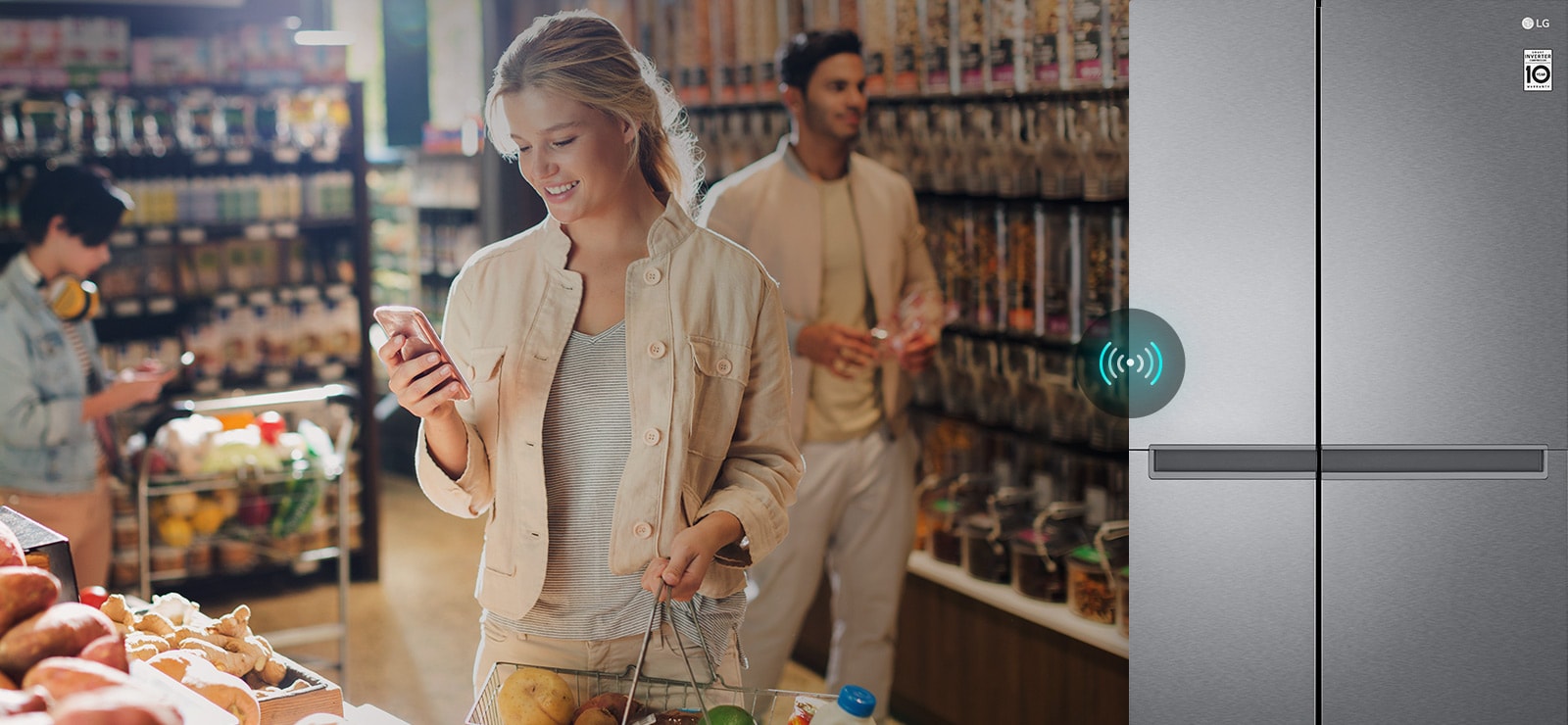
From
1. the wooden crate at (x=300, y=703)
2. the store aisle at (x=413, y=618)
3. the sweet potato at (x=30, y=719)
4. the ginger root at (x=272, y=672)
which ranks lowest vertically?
the store aisle at (x=413, y=618)

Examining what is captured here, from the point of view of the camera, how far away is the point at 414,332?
1.87m

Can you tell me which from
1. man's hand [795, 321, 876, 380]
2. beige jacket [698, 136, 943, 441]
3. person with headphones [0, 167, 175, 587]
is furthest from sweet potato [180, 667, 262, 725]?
person with headphones [0, 167, 175, 587]

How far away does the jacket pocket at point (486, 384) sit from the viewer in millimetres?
2025

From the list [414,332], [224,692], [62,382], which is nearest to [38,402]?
[62,382]

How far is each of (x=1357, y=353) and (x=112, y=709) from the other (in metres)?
1.89

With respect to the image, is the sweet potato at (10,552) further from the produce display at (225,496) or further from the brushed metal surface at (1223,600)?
the produce display at (225,496)

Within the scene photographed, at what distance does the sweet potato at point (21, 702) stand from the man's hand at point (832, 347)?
1833 mm

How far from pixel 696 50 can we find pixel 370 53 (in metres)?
0.76

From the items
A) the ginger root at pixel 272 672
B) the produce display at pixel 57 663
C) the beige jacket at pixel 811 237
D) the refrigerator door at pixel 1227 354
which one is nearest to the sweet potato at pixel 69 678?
the produce display at pixel 57 663

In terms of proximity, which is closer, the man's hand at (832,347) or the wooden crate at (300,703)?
the wooden crate at (300,703)

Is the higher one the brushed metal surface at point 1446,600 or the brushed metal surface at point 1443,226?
the brushed metal surface at point 1443,226

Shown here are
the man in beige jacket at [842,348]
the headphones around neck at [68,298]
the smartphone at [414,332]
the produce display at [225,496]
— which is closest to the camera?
the smartphone at [414,332]

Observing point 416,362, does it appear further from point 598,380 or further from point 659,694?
point 659,694

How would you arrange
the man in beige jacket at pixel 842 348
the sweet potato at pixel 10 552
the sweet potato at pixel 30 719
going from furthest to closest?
the man in beige jacket at pixel 842 348
the sweet potato at pixel 10 552
the sweet potato at pixel 30 719
